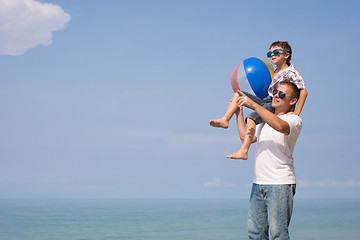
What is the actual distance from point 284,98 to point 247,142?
0.52m

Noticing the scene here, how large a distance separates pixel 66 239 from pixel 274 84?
1647 cm

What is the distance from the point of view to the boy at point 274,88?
3738 mm

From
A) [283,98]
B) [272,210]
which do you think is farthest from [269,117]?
[272,210]

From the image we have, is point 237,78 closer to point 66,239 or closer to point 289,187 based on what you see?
point 289,187

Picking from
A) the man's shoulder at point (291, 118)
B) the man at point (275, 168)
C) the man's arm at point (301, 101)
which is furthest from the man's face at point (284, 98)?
the man's arm at point (301, 101)

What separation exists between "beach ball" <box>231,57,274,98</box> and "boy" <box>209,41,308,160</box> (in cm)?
38

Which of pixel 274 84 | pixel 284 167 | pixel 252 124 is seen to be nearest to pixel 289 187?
pixel 284 167

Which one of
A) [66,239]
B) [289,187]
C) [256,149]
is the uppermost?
[256,149]

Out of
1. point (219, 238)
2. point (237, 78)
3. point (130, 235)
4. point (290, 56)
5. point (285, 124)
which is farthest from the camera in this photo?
point (130, 235)

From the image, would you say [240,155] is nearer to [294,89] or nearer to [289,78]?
[294,89]

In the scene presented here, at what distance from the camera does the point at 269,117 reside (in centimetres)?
321

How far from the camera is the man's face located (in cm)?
353

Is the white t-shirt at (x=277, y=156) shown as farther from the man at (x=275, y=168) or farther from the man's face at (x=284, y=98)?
the man's face at (x=284, y=98)

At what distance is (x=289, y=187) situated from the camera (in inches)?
130
